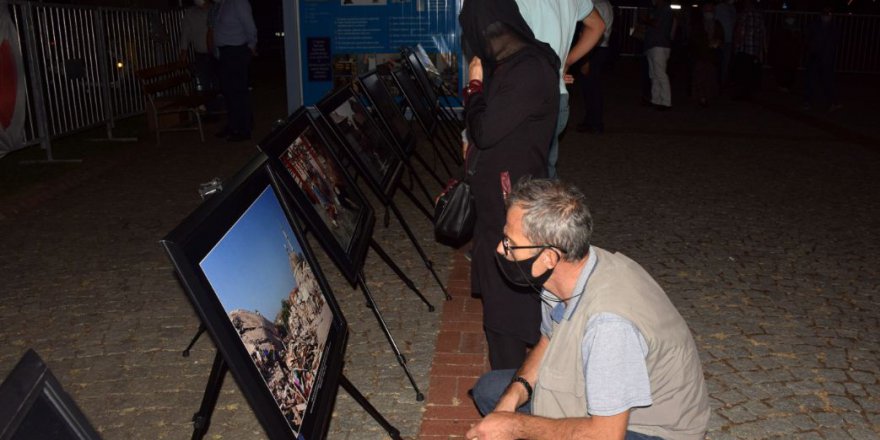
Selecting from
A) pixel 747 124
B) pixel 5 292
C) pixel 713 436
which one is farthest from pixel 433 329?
pixel 747 124

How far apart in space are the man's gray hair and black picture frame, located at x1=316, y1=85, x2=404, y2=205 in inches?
83.5

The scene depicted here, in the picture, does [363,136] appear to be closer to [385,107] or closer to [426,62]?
[385,107]

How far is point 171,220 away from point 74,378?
3.05 meters

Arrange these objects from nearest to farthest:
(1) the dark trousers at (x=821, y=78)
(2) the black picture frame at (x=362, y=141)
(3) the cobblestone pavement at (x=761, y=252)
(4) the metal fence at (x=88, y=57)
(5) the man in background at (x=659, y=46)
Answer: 1. (3) the cobblestone pavement at (x=761, y=252)
2. (2) the black picture frame at (x=362, y=141)
3. (4) the metal fence at (x=88, y=57)
4. (5) the man in background at (x=659, y=46)
5. (1) the dark trousers at (x=821, y=78)

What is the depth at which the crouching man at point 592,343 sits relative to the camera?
2283 mm

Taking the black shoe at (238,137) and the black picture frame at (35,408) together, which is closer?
the black picture frame at (35,408)

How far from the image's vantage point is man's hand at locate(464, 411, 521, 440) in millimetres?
2509

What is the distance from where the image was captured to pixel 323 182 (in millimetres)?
3771

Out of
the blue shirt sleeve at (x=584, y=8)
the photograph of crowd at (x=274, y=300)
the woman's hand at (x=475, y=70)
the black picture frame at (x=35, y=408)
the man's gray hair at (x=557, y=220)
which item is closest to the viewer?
the black picture frame at (x=35, y=408)

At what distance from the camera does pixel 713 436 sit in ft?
11.8

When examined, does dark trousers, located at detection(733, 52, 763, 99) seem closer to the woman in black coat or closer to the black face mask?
the woman in black coat

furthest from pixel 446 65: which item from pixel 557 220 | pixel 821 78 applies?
pixel 557 220

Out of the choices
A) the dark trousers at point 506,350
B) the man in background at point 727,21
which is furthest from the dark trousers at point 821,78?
the dark trousers at point 506,350

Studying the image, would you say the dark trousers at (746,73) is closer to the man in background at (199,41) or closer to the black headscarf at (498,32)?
the man in background at (199,41)
